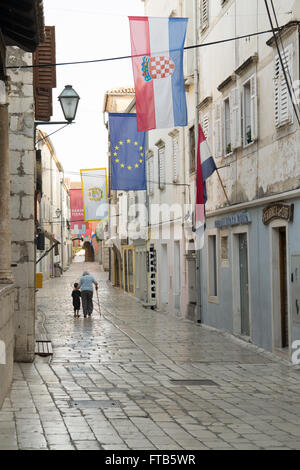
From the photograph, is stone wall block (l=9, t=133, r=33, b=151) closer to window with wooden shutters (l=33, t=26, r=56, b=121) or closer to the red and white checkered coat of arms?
the red and white checkered coat of arms

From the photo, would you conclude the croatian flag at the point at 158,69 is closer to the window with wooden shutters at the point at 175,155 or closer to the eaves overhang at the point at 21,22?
the eaves overhang at the point at 21,22

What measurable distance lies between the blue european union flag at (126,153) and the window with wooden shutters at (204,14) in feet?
10.8

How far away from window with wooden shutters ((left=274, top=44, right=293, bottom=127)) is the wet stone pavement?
4.45 meters

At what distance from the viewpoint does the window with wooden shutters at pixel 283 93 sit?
14152 mm

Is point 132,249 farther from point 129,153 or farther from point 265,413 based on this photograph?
point 265,413

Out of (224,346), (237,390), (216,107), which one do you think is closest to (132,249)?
(216,107)

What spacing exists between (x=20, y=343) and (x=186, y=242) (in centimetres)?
1148

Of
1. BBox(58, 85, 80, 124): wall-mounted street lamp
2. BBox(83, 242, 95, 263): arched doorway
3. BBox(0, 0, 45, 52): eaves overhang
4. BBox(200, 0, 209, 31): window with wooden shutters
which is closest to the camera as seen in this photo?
BBox(0, 0, 45, 52): eaves overhang

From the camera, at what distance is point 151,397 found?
10.5 meters

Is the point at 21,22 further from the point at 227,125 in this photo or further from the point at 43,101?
the point at 43,101

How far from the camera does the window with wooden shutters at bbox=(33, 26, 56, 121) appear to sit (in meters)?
19.3

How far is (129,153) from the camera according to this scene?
24766mm

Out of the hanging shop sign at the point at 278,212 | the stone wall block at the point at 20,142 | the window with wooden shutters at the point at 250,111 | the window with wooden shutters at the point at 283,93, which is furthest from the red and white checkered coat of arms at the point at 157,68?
the hanging shop sign at the point at 278,212

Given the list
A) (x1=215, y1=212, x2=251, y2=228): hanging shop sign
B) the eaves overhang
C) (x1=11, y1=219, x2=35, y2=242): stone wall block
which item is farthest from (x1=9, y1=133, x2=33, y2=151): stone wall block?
(x1=215, y1=212, x2=251, y2=228): hanging shop sign
